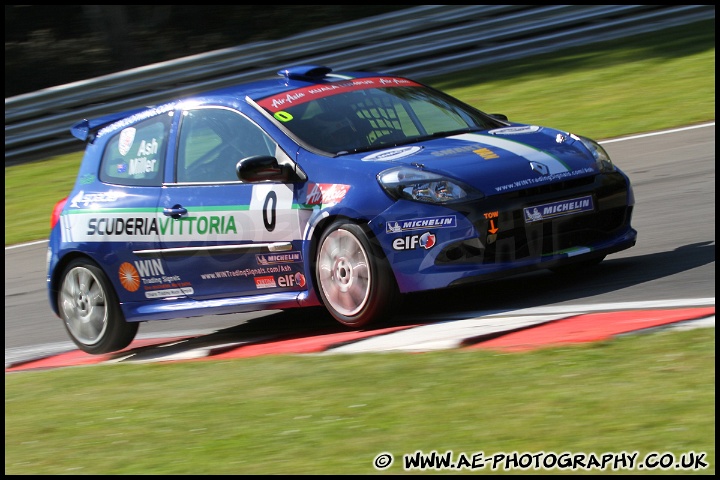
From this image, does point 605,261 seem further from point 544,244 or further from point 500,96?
point 500,96

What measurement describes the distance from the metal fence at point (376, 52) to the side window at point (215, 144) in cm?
882

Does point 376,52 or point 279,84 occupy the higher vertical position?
point 279,84

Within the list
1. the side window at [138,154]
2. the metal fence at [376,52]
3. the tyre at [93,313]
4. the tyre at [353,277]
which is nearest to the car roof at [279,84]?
the side window at [138,154]

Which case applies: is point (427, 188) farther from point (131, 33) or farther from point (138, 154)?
point (131, 33)

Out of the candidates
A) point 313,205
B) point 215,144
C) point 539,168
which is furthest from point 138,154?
point 539,168

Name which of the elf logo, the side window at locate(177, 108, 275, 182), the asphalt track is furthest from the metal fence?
the elf logo

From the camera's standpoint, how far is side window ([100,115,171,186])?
7852 mm

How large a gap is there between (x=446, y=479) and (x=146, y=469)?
1255 millimetres

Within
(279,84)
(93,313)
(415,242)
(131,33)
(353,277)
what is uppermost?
(131,33)

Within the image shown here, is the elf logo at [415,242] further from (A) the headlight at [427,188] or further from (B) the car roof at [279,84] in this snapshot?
(B) the car roof at [279,84]

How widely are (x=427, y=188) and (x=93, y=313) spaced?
2.74 meters

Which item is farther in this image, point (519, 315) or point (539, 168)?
point (539, 168)

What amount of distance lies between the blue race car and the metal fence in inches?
326

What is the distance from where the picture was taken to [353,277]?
671 centimetres
